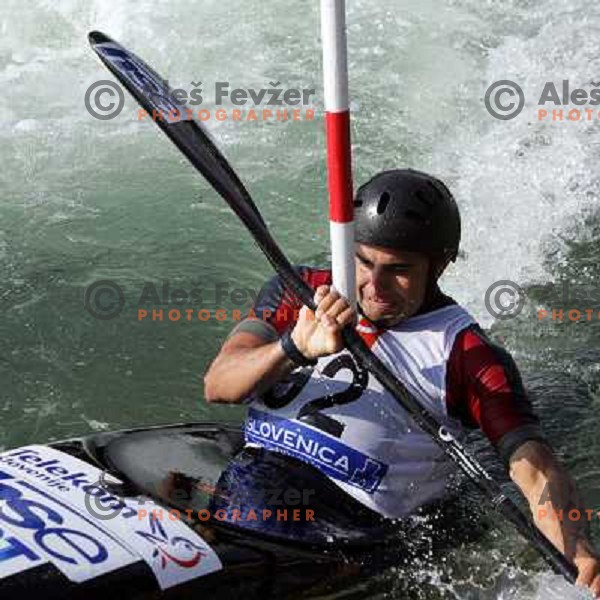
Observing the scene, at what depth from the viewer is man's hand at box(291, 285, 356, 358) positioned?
128 inches

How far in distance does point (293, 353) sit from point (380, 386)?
14.5 inches

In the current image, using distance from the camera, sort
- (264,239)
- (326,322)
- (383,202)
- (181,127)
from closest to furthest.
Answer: (326,322) < (264,239) < (383,202) < (181,127)

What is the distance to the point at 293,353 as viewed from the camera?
338cm

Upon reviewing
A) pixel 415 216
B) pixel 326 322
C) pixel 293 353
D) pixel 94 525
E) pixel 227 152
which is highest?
pixel 415 216

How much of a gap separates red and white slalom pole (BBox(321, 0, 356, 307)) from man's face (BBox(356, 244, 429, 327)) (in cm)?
27

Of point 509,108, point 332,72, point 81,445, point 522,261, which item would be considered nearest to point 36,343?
point 81,445

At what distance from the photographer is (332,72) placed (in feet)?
9.89

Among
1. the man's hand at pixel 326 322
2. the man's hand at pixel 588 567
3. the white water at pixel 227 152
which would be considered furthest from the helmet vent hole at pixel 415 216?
the white water at pixel 227 152

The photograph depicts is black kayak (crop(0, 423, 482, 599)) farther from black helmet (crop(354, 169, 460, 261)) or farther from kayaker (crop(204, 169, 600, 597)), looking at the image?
black helmet (crop(354, 169, 460, 261))

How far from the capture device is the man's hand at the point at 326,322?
10.6ft

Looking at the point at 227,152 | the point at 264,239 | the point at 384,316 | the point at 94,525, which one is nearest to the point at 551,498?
the point at 384,316

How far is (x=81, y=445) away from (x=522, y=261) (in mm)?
3392

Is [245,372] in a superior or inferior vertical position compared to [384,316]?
inferior

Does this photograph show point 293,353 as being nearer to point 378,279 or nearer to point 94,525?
A: point 378,279
